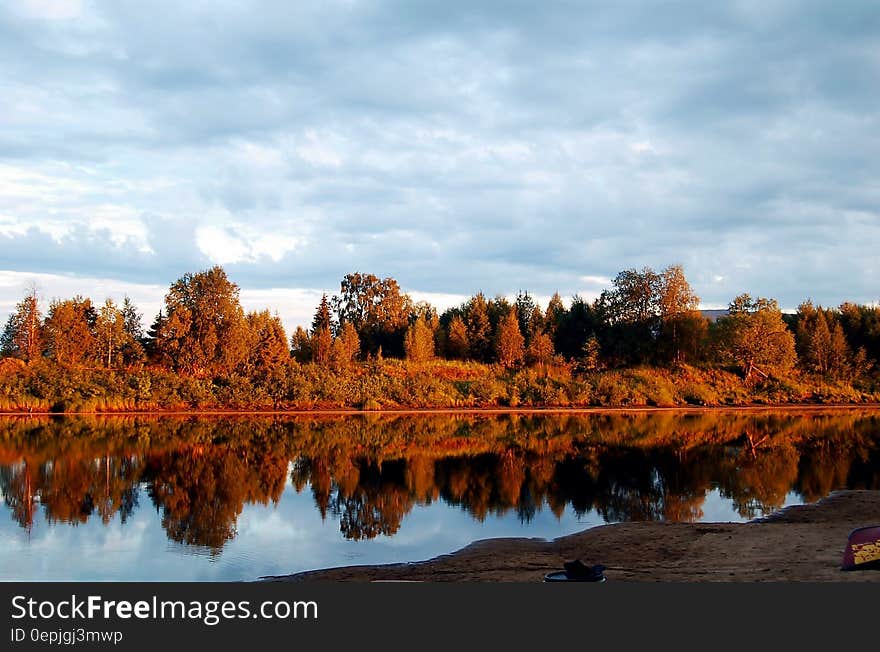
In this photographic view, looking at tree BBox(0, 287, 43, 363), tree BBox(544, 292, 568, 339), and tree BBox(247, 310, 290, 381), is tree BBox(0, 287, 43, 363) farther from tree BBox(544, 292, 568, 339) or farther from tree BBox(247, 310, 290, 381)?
tree BBox(544, 292, 568, 339)

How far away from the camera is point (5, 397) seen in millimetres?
39281

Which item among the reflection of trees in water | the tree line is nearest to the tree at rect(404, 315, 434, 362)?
the tree line

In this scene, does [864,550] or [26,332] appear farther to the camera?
[26,332]

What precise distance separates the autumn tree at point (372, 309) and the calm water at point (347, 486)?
87.4 feet

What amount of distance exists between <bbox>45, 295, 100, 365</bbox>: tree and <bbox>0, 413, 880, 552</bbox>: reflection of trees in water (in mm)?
10037

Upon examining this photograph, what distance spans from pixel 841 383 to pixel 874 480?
123 ft

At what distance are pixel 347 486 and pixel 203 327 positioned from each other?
3003 centimetres

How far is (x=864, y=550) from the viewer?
8234 mm

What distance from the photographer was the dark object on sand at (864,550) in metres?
8.16

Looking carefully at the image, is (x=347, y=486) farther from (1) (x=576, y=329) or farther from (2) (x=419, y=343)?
(1) (x=576, y=329)

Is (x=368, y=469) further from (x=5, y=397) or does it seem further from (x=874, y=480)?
(x=5, y=397)

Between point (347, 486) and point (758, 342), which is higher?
point (758, 342)

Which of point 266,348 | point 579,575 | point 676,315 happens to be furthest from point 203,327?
point 579,575

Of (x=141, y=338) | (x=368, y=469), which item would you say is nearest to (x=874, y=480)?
(x=368, y=469)
